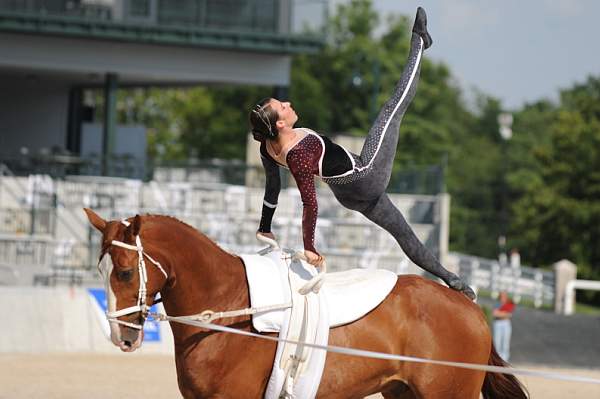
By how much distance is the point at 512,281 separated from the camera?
37469 mm

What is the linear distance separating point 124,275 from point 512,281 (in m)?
31.7

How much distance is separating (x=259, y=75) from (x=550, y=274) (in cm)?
1215

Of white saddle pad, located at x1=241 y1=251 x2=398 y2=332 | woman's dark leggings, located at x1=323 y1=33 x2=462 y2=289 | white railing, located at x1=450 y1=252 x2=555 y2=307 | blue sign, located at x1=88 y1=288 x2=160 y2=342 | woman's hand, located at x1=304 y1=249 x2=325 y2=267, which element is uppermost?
woman's dark leggings, located at x1=323 y1=33 x2=462 y2=289

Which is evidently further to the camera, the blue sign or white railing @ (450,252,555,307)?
white railing @ (450,252,555,307)

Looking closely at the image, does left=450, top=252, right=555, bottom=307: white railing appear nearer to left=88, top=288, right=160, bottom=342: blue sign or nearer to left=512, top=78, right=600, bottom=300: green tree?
left=88, top=288, right=160, bottom=342: blue sign

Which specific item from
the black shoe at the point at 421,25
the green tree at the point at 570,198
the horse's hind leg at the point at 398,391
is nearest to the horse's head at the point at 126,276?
the horse's hind leg at the point at 398,391

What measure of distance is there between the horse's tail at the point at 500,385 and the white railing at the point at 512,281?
27.0 metres

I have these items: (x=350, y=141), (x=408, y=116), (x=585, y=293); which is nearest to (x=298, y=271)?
(x=350, y=141)

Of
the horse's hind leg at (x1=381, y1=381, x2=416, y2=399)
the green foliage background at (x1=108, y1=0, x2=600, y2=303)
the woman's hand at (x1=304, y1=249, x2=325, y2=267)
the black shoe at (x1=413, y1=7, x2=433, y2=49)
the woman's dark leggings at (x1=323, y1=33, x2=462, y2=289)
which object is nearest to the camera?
the woman's hand at (x1=304, y1=249, x2=325, y2=267)

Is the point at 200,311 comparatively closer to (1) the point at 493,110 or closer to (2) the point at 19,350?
(2) the point at 19,350

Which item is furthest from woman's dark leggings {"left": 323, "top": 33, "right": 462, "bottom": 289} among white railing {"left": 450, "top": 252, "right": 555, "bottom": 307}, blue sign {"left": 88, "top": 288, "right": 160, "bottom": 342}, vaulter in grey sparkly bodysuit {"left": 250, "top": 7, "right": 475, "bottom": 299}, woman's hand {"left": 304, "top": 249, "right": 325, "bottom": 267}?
white railing {"left": 450, "top": 252, "right": 555, "bottom": 307}

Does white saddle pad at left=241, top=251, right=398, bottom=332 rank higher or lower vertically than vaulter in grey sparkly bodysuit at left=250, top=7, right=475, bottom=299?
lower

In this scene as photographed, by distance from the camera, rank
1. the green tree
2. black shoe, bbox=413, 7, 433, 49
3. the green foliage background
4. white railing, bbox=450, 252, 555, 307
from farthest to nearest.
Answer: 1. the green foliage background
2. the green tree
3. white railing, bbox=450, 252, 555, 307
4. black shoe, bbox=413, 7, 433, 49

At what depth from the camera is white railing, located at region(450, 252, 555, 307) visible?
35.6 meters
